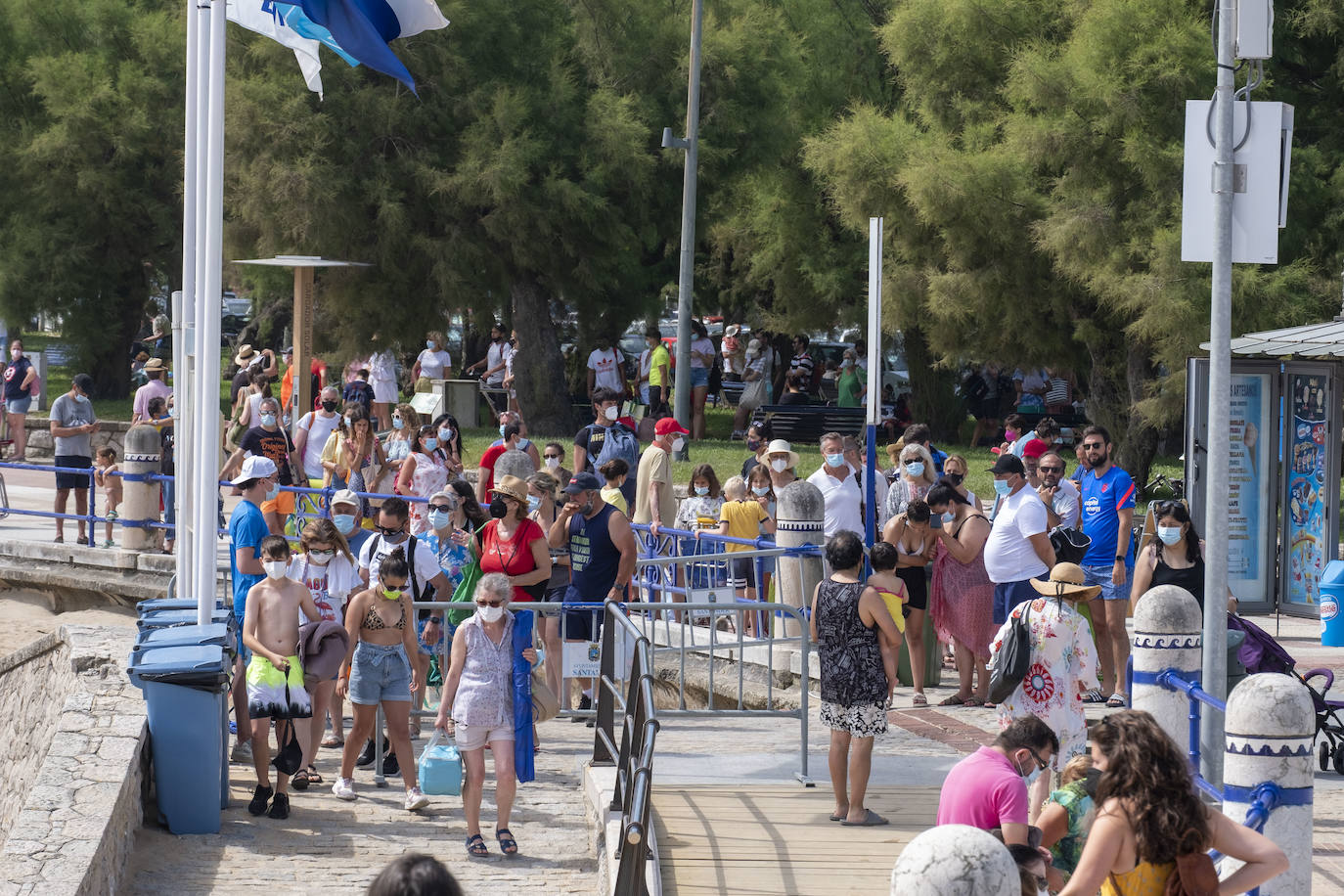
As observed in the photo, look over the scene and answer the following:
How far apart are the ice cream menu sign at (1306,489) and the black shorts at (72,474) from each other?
42.4ft

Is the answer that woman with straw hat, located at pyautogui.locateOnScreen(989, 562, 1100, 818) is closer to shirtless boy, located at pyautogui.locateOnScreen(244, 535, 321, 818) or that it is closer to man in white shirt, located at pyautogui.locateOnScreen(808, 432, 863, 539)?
shirtless boy, located at pyautogui.locateOnScreen(244, 535, 321, 818)

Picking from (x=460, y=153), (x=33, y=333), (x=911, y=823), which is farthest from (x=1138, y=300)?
(x=33, y=333)

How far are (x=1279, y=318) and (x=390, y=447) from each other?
37.2 feet

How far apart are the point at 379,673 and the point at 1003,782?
4521 mm

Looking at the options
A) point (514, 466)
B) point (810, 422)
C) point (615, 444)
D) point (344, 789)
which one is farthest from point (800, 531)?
point (810, 422)

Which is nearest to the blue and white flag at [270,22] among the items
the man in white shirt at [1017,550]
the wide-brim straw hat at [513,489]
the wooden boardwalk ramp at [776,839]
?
the wide-brim straw hat at [513,489]

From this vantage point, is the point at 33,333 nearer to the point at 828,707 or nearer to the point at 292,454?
the point at 292,454

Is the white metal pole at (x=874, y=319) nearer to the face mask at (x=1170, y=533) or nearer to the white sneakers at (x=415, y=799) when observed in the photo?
the face mask at (x=1170, y=533)

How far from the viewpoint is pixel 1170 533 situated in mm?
9812

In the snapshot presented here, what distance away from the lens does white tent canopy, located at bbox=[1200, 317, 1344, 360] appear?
1223 centimetres

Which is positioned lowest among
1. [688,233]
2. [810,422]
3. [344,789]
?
[344,789]

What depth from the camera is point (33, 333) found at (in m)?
60.3

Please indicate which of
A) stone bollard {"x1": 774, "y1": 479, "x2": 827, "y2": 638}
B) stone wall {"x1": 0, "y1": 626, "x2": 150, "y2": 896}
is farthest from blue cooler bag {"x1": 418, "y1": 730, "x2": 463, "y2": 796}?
stone bollard {"x1": 774, "y1": 479, "x2": 827, "y2": 638}

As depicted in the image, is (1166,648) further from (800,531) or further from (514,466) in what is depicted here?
(514,466)
